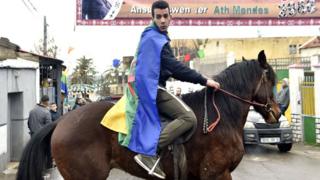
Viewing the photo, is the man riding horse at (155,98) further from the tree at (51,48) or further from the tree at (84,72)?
the tree at (84,72)

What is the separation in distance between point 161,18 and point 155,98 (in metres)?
0.78

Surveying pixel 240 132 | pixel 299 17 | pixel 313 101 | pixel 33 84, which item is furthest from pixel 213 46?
pixel 240 132

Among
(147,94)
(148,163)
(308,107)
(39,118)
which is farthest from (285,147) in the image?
(147,94)

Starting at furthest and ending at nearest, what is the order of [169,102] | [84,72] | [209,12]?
[84,72], [209,12], [169,102]

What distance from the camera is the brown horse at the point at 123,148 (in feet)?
15.6

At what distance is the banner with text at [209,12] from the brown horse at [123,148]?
16.4 meters

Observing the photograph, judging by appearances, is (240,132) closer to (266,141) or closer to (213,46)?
(266,141)

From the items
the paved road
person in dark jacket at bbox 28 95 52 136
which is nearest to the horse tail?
the paved road

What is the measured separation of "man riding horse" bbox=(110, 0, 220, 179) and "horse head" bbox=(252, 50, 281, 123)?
0.58 metres

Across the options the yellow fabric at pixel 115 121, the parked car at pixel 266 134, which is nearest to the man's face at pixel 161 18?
the yellow fabric at pixel 115 121

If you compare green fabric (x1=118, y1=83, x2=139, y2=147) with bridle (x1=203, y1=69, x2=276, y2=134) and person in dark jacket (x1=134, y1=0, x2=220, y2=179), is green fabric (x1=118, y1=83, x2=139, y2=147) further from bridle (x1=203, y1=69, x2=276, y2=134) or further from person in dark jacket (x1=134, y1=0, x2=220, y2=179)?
bridle (x1=203, y1=69, x2=276, y2=134)

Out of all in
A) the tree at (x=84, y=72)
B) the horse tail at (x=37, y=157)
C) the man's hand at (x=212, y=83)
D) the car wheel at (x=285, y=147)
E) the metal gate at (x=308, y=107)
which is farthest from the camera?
the tree at (x=84, y=72)

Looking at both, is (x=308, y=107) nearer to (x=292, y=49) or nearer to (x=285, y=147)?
(x=285, y=147)

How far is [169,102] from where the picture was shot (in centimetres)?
479
